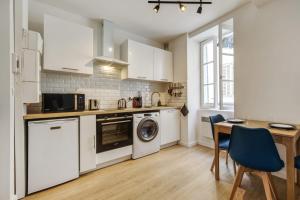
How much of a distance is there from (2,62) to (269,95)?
10.7ft

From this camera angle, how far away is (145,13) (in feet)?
8.39

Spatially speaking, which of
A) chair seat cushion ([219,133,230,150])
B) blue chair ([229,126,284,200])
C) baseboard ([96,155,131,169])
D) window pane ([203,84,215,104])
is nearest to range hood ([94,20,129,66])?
baseboard ([96,155,131,169])

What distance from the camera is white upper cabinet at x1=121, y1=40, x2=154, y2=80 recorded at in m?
2.94

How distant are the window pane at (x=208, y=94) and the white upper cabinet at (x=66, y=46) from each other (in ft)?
8.62

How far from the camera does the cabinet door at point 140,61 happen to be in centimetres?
296

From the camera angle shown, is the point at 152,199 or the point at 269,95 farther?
the point at 269,95

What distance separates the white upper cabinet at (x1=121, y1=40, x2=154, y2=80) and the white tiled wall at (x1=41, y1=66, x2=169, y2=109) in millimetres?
271

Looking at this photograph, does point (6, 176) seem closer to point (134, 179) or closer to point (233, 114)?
point (134, 179)

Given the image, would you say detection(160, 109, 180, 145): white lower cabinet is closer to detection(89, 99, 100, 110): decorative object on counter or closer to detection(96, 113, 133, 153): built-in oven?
detection(96, 113, 133, 153): built-in oven

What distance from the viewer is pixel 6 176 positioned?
1409 millimetres

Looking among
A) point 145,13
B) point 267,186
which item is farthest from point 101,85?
point 267,186

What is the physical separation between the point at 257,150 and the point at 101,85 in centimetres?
259

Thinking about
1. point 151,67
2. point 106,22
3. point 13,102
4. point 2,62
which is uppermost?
point 106,22

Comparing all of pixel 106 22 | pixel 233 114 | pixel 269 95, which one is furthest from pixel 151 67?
pixel 269 95
